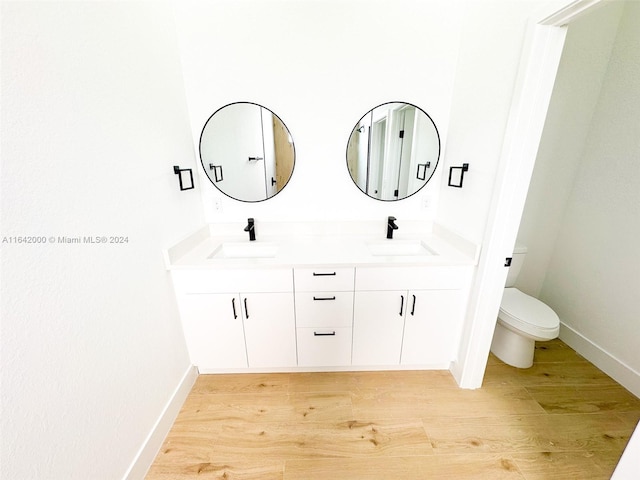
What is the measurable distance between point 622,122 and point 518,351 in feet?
5.19

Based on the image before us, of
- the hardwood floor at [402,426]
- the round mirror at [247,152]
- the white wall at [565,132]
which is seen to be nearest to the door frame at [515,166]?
the hardwood floor at [402,426]

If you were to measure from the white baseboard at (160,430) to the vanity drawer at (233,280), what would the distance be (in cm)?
57

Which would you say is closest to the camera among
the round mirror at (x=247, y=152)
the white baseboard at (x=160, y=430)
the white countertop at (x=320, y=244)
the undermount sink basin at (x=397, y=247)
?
the white baseboard at (x=160, y=430)

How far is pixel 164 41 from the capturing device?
136 cm

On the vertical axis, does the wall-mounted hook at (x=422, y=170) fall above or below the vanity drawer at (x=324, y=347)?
above

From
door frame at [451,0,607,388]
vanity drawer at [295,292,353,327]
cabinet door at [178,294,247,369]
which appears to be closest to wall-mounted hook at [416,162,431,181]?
door frame at [451,0,607,388]

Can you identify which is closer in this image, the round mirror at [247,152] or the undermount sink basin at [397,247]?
the round mirror at [247,152]

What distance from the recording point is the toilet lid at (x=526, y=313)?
5.07 ft

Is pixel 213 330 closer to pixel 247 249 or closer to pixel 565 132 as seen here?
pixel 247 249

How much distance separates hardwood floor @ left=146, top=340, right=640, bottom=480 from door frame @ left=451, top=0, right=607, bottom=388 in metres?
0.26

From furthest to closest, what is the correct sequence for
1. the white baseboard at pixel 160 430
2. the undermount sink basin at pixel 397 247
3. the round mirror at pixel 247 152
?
the undermount sink basin at pixel 397 247 → the round mirror at pixel 247 152 → the white baseboard at pixel 160 430

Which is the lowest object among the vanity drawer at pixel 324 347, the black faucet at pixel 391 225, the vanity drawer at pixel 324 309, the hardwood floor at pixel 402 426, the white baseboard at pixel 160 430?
the hardwood floor at pixel 402 426

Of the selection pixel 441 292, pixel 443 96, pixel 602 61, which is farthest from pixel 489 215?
pixel 602 61

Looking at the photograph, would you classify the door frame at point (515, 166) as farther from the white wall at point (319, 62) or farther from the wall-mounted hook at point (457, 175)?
the white wall at point (319, 62)
